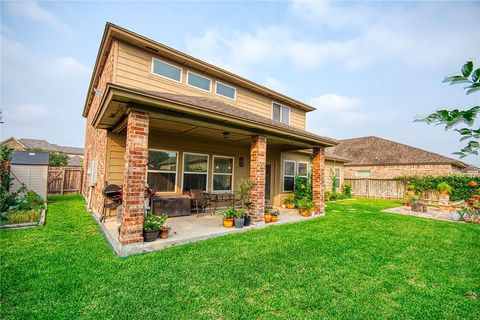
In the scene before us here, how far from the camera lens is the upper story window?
8.59 meters

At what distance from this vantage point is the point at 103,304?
297 centimetres

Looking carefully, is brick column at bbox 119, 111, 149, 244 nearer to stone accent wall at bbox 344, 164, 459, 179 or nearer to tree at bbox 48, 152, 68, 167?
stone accent wall at bbox 344, 164, 459, 179

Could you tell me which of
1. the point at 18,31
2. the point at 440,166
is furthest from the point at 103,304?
the point at 440,166

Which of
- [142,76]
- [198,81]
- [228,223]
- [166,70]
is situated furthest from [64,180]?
[228,223]

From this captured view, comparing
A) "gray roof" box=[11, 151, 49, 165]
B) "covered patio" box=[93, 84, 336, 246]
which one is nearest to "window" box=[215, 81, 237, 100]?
"covered patio" box=[93, 84, 336, 246]

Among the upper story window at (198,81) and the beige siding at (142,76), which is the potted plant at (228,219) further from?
the upper story window at (198,81)

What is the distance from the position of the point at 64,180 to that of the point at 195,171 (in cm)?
1131

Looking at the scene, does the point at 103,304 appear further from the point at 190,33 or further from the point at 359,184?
the point at 359,184

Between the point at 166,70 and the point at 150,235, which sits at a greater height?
the point at 166,70

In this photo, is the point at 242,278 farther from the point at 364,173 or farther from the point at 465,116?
the point at 364,173

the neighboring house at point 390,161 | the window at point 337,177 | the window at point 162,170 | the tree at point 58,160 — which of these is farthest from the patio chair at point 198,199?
the tree at point 58,160

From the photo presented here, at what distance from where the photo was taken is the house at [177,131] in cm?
484

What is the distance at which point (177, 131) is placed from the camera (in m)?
8.09

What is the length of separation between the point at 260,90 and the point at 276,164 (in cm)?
375
